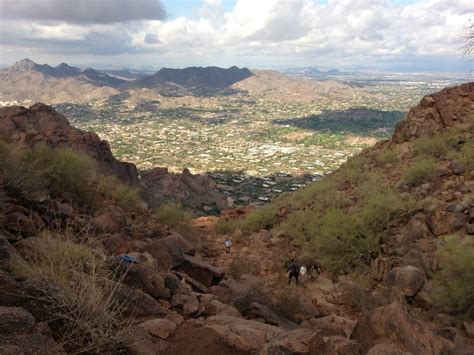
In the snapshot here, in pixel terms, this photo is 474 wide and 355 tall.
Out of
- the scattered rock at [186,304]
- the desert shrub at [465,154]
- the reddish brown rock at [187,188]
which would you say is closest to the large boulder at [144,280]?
the scattered rock at [186,304]

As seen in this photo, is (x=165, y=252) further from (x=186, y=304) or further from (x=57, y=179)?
(x=57, y=179)

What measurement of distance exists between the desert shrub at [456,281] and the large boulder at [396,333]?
2.97 metres

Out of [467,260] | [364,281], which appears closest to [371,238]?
[364,281]

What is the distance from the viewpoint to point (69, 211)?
11906mm

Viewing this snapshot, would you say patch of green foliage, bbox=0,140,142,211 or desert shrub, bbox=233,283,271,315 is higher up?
patch of green foliage, bbox=0,140,142,211

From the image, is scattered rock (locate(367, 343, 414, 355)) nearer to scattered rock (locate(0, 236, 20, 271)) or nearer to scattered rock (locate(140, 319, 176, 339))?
scattered rock (locate(140, 319, 176, 339))

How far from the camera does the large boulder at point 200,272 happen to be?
1008 cm

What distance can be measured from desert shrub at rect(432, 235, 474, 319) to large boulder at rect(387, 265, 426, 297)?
0.36 metres

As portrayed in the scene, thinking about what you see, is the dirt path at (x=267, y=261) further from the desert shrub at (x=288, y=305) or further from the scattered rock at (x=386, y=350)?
the scattered rock at (x=386, y=350)

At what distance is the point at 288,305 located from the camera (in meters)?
8.47

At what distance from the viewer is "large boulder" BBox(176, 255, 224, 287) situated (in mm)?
10078

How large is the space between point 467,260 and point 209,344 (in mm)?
6506

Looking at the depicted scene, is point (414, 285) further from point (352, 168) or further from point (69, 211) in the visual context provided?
point (352, 168)

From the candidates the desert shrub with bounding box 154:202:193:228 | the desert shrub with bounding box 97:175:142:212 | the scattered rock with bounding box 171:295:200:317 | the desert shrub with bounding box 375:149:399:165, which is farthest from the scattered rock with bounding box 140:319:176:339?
the desert shrub with bounding box 375:149:399:165
